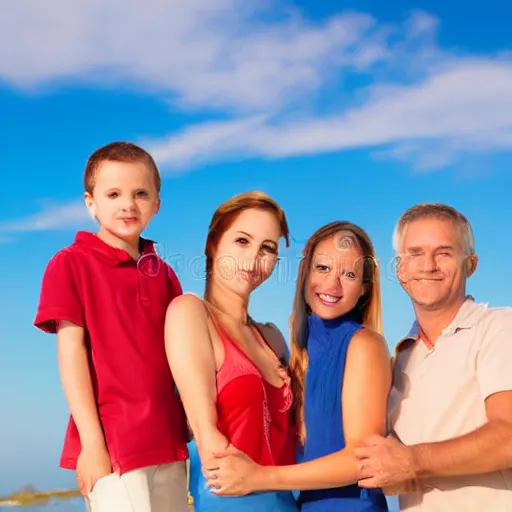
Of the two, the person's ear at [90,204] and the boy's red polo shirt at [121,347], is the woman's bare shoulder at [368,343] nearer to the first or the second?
the boy's red polo shirt at [121,347]

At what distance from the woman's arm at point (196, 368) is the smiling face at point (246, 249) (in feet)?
0.72

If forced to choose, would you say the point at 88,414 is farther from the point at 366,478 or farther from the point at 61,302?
the point at 366,478

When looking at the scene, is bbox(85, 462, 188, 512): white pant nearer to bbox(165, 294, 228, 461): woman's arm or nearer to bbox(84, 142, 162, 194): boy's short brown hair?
bbox(165, 294, 228, 461): woman's arm

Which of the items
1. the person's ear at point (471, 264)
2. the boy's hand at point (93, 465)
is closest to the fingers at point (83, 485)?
the boy's hand at point (93, 465)

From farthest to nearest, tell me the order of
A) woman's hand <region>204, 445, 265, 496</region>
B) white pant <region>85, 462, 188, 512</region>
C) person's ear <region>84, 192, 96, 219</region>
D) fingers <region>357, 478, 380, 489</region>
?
person's ear <region>84, 192, 96, 219</region>
white pant <region>85, 462, 188, 512</region>
fingers <region>357, 478, 380, 489</region>
woman's hand <region>204, 445, 265, 496</region>

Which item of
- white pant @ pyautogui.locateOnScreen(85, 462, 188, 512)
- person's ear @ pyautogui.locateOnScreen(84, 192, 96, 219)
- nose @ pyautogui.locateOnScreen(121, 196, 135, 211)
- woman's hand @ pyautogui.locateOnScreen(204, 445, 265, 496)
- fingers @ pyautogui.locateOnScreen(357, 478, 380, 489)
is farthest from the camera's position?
person's ear @ pyautogui.locateOnScreen(84, 192, 96, 219)

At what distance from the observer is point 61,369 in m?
3.19

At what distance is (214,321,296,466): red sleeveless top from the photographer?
297cm

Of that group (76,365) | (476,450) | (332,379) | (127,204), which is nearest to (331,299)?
(332,379)

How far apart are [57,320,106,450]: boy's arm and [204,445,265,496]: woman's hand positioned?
20.2 inches

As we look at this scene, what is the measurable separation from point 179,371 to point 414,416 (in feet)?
3.39

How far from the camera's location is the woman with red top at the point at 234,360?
2936 millimetres

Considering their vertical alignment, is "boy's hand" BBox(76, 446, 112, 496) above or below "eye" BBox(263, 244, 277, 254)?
below

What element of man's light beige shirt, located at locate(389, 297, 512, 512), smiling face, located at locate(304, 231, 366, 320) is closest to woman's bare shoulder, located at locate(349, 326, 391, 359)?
smiling face, located at locate(304, 231, 366, 320)
